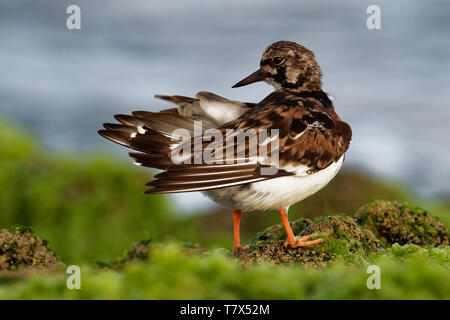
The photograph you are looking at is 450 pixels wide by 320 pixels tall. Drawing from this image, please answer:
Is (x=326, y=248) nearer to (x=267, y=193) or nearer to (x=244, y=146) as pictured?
(x=267, y=193)

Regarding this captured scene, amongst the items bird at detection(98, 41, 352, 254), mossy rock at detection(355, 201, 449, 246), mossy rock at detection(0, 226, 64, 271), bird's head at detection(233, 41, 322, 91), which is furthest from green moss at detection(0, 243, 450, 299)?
bird's head at detection(233, 41, 322, 91)

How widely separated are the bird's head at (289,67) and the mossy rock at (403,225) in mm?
2103

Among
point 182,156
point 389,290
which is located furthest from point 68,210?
point 389,290

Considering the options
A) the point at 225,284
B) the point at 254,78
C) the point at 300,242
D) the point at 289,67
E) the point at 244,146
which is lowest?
the point at 225,284

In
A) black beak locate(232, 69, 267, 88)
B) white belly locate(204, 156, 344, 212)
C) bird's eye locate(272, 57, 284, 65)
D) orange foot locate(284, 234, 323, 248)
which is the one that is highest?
bird's eye locate(272, 57, 284, 65)

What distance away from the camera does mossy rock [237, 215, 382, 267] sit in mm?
5227

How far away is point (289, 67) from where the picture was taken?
7914mm

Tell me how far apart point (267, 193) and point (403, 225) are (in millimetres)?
1982

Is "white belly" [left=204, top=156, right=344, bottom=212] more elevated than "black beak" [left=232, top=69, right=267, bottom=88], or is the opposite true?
"black beak" [left=232, top=69, right=267, bottom=88]

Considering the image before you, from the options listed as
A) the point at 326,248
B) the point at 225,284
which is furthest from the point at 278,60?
the point at 225,284

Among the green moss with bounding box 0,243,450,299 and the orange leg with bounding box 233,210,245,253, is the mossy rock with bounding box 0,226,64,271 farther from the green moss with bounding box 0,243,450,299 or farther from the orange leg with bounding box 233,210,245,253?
the green moss with bounding box 0,243,450,299

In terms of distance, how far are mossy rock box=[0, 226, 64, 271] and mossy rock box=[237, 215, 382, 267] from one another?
2150 millimetres

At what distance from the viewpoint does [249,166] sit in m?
6.12

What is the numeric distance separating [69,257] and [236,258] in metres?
5.92
